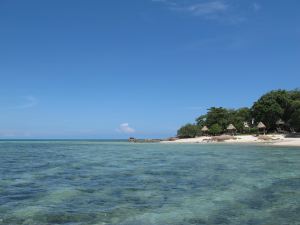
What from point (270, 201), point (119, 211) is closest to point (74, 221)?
point (119, 211)

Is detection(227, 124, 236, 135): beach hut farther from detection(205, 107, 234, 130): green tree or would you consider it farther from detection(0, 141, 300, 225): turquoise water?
detection(0, 141, 300, 225): turquoise water

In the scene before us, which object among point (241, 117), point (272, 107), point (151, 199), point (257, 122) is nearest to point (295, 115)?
point (272, 107)

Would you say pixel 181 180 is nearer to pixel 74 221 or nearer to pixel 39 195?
pixel 39 195

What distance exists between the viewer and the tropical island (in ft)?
218

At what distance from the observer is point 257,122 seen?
77.8 metres

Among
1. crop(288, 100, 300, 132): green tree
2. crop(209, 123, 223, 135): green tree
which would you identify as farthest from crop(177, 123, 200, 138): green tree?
crop(288, 100, 300, 132): green tree

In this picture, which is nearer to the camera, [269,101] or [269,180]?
[269,180]

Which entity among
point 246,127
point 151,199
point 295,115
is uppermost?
point 295,115

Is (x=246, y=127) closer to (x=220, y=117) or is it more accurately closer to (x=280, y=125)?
(x=220, y=117)

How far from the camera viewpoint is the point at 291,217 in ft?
31.5

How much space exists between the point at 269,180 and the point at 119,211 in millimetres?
8990

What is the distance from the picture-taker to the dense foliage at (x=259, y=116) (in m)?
70.6

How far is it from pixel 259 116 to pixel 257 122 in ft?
10.4

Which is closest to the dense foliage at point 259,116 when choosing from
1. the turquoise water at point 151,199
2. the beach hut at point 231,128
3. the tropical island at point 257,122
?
the tropical island at point 257,122
